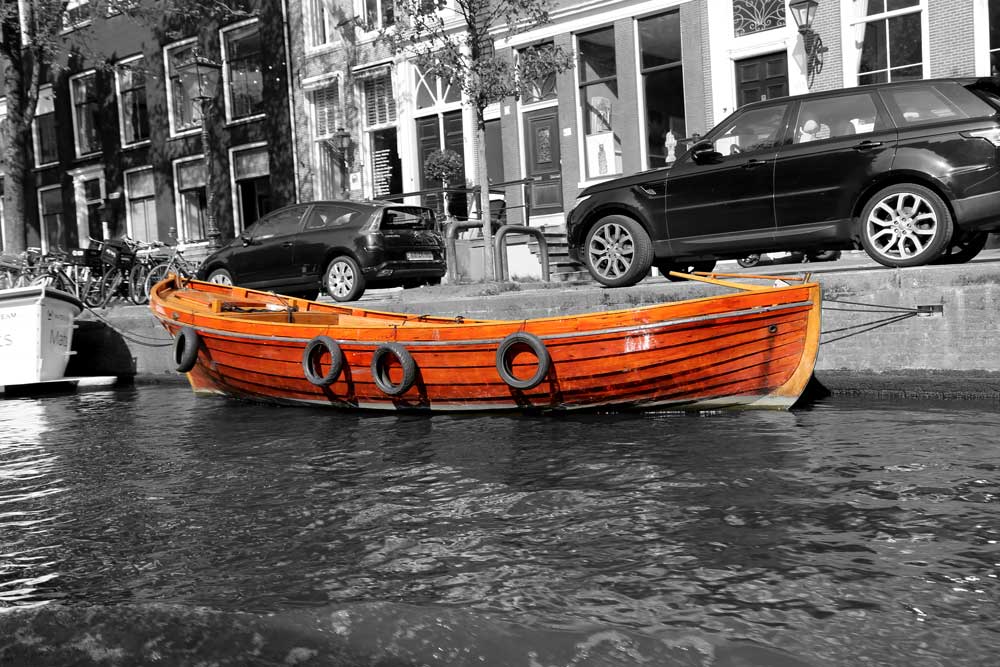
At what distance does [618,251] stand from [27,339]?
7.89 metres

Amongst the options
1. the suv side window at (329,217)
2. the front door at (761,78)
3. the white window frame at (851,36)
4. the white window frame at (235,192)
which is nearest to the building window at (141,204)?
the white window frame at (235,192)

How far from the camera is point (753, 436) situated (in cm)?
734

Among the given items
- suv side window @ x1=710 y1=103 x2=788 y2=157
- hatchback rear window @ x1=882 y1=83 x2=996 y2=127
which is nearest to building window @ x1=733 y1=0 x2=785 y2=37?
suv side window @ x1=710 y1=103 x2=788 y2=157

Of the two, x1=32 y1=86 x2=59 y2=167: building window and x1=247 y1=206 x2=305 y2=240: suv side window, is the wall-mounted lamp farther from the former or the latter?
x1=32 y1=86 x2=59 y2=167: building window

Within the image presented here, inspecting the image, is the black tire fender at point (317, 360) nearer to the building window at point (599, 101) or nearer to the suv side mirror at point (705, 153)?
the suv side mirror at point (705, 153)

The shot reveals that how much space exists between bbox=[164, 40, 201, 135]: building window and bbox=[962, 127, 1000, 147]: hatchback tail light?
21.7 metres

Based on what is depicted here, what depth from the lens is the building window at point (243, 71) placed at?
83.0 feet

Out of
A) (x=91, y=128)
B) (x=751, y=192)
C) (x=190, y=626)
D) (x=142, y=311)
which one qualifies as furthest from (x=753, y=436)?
(x=91, y=128)

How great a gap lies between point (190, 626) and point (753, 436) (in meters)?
4.46

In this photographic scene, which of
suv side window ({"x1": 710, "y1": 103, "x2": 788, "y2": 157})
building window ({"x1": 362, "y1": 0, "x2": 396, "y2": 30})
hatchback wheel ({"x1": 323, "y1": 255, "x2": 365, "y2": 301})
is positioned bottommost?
hatchback wheel ({"x1": 323, "y1": 255, "x2": 365, "y2": 301})

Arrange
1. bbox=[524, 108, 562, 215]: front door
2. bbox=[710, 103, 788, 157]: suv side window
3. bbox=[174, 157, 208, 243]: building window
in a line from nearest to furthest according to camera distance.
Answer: bbox=[710, 103, 788, 157]: suv side window < bbox=[524, 108, 562, 215]: front door < bbox=[174, 157, 208, 243]: building window

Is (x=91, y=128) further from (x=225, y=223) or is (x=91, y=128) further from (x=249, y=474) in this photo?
(x=249, y=474)

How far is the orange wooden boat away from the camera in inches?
314

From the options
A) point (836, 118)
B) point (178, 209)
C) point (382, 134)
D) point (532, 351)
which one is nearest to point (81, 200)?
point (178, 209)
